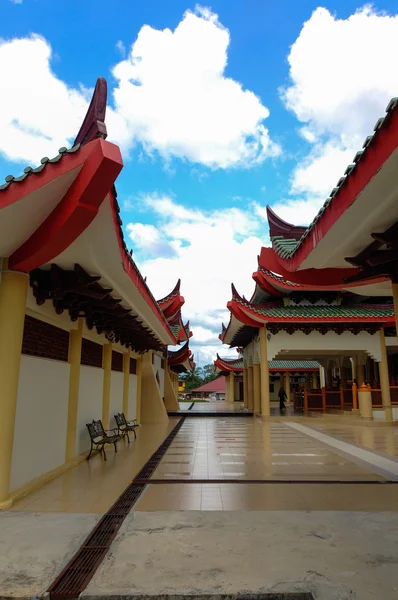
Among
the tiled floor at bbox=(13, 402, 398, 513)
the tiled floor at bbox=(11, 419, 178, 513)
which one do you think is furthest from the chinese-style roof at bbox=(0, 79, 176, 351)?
the tiled floor at bbox=(13, 402, 398, 513)

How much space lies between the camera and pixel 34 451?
575 cm

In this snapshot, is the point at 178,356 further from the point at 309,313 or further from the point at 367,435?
the point at 367,435

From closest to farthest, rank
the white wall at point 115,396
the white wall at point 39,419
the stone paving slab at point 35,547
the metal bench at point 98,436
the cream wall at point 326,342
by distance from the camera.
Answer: the stone paving slab at point 35,547, the white wall at point 39,419, the metal bench at point 98,436, the white wall at point 115,396, the cream wall at point 326,342

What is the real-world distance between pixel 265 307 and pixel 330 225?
44.1 ft

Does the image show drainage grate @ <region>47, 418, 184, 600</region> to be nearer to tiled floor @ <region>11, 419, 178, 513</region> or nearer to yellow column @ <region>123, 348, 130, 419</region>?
tiled floor @ <region>11, 419, 178, 513</region>

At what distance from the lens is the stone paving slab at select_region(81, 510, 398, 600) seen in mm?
2758

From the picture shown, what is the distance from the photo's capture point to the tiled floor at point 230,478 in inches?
191

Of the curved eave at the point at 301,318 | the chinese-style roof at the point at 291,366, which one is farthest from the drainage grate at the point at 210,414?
the chinese-style roof at the point at 291,366

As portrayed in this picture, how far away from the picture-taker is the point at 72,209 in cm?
360

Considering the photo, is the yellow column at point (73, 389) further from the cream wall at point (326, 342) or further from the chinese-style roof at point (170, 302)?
the cream wall at point (326, 342)

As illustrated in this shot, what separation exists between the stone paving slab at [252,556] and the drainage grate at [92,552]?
0.09 meters

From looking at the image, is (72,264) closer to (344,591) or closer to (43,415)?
(43,415)

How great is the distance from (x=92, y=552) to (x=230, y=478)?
3260 mm

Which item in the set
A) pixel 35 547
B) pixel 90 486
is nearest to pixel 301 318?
pixel 90 486
